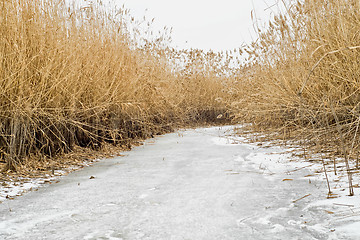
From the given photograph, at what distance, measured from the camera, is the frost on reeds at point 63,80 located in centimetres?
241

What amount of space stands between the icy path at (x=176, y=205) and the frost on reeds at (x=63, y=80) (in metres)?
0.49

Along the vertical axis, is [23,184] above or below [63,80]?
below

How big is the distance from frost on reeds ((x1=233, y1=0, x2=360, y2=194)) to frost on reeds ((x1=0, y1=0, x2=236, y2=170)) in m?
1.45

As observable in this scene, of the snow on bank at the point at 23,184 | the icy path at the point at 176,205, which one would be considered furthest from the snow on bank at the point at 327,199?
the snow on bank at the point at 23,184

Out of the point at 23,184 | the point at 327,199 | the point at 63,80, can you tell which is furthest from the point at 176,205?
the point at 63,80

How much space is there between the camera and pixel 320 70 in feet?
9.28

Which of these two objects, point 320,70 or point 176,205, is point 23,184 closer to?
point 176,205

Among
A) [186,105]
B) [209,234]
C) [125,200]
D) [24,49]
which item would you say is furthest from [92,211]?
[186,105]

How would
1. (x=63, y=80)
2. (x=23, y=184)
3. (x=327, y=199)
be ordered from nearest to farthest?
(x=327, y=199) < (x=23, y=184) < (x=63, y=80)

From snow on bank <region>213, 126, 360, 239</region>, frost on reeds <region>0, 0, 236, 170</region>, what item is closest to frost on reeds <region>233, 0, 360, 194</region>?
snow on bank <region>213, 126, 360, 239</region>

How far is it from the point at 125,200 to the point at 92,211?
0.20m

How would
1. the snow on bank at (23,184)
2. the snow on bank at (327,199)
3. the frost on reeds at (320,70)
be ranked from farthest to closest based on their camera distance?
the frost on reeds at (320,70) < the snow on bank at (23,184) < the snow on bank at (327,199)

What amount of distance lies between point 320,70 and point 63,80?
6.77ft

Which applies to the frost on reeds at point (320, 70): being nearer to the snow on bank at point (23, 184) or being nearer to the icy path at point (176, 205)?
the icy path at point (176, 205)
